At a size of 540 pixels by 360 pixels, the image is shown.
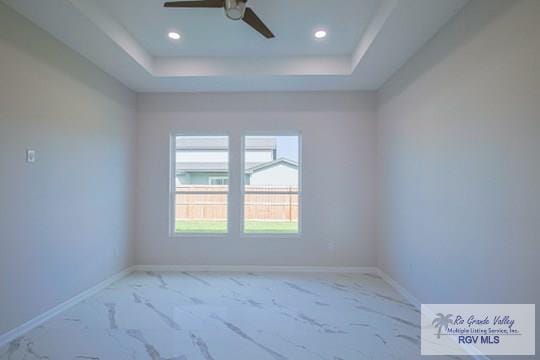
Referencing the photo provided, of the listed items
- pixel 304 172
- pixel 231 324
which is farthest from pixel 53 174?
pixel 304 172

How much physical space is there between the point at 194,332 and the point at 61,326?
49.9 inches

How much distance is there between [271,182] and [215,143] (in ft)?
3.58

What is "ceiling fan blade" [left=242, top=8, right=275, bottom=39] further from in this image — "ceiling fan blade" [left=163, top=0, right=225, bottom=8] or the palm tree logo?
the palm tree logo

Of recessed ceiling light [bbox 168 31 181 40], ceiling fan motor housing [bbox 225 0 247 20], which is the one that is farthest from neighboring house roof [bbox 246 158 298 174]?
ceiling fan motor housing [bbox 225 0 247 20]

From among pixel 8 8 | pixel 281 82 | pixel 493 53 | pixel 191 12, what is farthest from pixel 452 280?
pixel 8 8

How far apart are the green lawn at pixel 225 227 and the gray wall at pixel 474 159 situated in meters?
1.68

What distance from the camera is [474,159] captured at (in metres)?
2.34

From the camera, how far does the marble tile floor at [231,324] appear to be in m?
2.36

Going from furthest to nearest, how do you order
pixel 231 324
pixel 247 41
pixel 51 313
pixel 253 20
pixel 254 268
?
pixel 254 268
pixel 247 41
pixel 51 313
pixel 231 324
pixel 253 20

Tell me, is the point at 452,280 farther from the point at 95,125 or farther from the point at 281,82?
the point at 95,125

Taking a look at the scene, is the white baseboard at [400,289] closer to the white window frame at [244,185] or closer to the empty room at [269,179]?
the empty room at [269,179]

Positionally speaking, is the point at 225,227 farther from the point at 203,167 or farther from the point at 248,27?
the point at 248,27

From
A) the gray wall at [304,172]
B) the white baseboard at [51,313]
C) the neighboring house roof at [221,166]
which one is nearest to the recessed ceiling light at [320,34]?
the gray wall at [304,172]

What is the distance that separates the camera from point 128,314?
9.91 ft
